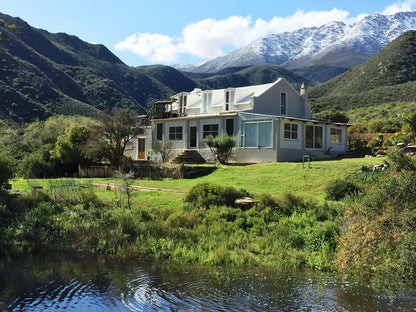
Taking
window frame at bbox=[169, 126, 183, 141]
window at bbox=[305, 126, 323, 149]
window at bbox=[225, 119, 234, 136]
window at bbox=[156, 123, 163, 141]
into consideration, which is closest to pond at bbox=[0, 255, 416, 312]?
window at bbox=[225, 119, 234, 136]

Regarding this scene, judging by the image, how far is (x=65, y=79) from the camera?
266ft

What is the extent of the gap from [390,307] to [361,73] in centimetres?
8115

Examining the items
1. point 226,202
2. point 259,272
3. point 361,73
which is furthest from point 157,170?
point 361,73

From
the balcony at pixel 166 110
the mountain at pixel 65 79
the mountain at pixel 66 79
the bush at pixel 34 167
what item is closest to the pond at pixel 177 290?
the bush at pixel 34 167

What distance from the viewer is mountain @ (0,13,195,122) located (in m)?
65.4

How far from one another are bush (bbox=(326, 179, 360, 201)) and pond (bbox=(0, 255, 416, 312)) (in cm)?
739

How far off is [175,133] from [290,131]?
9929 millimetres

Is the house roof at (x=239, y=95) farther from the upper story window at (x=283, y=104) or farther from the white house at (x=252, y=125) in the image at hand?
the upper story window at (x=283, y=104)

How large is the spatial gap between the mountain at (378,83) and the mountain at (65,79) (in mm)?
35663

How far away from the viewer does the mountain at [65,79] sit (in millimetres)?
65438

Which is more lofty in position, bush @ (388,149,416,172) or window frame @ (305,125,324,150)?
window frame @ (305,125,324,150)

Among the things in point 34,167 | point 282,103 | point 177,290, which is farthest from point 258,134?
point 177,290

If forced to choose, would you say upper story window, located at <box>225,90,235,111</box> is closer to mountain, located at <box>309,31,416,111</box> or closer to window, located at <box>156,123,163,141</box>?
window, located at <box>156,123,163,141</box>

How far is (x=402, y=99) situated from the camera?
209 ft
